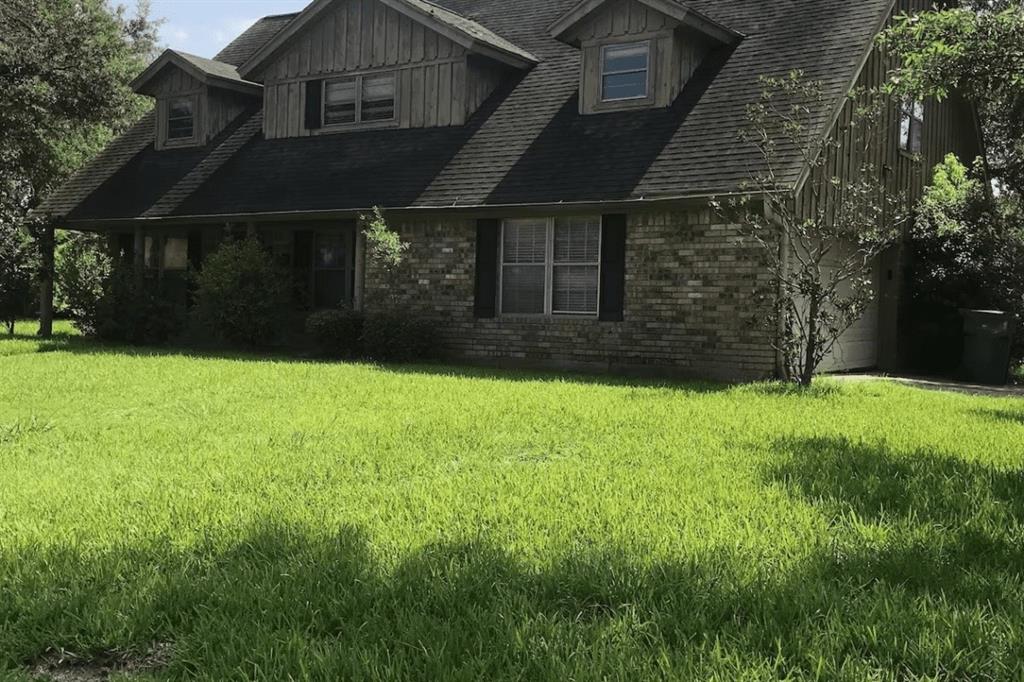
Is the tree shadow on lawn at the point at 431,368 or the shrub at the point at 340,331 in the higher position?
the shrub at the point at 340,331

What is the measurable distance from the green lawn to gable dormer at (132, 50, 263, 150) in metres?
13.3

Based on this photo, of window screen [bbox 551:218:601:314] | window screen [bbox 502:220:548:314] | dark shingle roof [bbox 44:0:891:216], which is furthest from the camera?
window screen [bbox 502:220:548:314]

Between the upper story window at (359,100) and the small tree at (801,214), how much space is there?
7.53m

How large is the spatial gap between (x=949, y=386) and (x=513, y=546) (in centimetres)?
1078

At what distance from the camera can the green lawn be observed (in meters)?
2.92

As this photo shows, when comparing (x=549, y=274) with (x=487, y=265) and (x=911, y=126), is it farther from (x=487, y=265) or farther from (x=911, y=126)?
(x=911, y=126)

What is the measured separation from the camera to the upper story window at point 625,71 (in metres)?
14.7

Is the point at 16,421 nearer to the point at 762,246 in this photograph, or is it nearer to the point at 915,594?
the point at 915,594

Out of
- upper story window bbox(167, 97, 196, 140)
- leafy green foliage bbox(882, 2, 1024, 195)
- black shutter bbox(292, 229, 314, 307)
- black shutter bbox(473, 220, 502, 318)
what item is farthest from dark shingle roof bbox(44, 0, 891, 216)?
leafy green foliage bbox(882, 2, 1024, 195)

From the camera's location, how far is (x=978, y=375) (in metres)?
14.0

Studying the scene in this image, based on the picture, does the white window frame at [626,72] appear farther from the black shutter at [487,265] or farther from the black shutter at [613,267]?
the black shutter at [487,265]

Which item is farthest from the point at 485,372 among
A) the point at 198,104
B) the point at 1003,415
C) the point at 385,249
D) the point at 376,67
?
the point at 198,104

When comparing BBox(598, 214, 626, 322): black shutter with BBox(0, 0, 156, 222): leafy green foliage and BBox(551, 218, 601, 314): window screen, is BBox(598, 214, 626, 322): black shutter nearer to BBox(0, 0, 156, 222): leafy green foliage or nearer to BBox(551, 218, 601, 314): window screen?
BBox(551, 218, 601, 314): window screen

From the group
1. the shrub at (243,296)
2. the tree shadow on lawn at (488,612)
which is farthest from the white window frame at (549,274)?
the tree shadow on lawn at (488,612)
